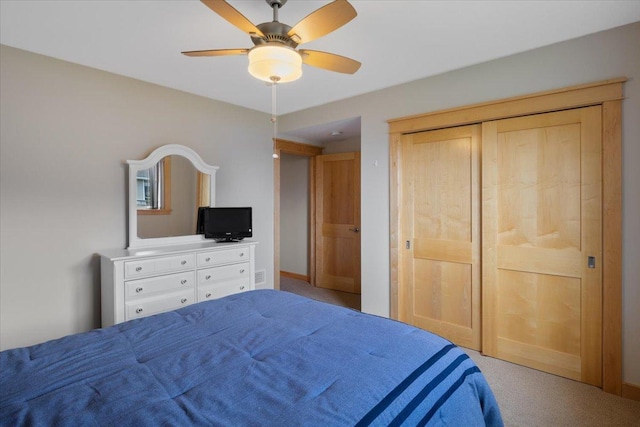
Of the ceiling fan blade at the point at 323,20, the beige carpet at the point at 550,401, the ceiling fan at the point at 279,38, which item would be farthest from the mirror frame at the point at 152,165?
the beige carpet at the point at 550,401

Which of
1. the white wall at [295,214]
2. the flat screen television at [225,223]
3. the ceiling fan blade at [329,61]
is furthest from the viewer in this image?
the white wall at [295,214]

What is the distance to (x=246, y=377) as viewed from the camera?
1122mm

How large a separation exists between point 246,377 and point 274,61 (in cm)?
146

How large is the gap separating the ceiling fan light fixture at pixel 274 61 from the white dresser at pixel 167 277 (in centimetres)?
186

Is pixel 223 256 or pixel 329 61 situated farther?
pixel 223 256

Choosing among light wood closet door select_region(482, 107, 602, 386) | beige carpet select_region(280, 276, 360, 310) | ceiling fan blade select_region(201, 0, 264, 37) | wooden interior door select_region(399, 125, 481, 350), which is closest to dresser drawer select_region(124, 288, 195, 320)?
beige carpet select_region(280, 276, 360, 310)

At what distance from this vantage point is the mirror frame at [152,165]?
306 cm

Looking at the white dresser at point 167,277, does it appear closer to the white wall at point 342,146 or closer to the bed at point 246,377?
the bed at point 246,377

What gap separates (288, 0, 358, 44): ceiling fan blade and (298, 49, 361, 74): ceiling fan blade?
130 millimetres

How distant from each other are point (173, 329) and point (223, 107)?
9.68ft

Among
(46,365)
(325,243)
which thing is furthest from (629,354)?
(325,243)

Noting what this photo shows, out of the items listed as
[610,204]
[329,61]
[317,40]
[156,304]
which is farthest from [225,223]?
[610,204]

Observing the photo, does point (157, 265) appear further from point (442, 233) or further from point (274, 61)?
point (442, 233)

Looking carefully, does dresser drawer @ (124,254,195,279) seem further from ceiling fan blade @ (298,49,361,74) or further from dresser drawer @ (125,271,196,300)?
ceiling fan blade @ (298,49,361,74)
